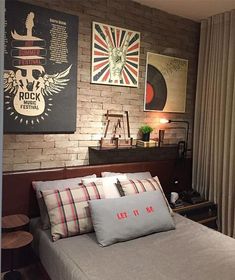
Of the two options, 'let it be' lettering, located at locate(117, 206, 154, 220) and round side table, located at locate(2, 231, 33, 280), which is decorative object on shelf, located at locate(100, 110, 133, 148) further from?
round side table, located at locate(2, 231, 33, 280)

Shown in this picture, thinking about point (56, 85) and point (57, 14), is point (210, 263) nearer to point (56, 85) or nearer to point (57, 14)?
point (56, 85)

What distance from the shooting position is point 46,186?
2309 millimetres

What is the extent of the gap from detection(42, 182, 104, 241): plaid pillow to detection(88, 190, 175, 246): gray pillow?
115mm

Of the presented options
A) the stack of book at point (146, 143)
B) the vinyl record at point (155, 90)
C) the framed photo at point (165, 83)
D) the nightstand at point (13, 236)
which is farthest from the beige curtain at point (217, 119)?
the nightstand at point (13, 236)

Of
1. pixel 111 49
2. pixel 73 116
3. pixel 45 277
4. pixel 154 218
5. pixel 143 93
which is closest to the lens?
pixel 45 277

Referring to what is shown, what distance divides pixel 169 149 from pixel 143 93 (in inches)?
31.3

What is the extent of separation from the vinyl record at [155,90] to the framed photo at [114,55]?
0.18 meters

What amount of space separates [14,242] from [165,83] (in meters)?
2.26

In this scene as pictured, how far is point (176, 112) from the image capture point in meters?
3.34

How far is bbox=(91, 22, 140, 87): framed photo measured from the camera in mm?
2666

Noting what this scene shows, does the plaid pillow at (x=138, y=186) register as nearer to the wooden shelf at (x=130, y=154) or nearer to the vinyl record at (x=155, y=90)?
the wooden shelf at (x=130, y=154)

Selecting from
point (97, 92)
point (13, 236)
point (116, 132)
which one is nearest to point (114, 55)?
point (97, 92)

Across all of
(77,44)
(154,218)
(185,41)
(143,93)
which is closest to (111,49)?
(77,44)

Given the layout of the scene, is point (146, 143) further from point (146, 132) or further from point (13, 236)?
point (13, 236)
